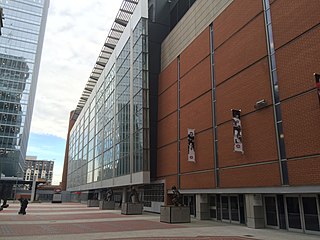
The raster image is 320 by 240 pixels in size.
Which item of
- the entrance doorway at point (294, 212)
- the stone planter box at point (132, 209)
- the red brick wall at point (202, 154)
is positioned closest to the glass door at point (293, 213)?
the entrance doorway at point (294, 212)

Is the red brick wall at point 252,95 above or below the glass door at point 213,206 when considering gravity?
above

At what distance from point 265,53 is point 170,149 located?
589 inches

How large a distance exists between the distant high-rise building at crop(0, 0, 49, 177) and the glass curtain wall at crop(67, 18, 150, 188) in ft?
107

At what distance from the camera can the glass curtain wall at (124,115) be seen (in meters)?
32.8

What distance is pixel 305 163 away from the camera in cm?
1398

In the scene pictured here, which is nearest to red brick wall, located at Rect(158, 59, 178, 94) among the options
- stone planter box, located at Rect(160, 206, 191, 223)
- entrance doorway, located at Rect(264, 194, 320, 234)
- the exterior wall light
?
the exterior wall light

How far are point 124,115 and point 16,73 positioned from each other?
197 feet

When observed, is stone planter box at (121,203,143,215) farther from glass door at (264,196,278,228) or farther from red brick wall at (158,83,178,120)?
glass door at (264,196,278,228)

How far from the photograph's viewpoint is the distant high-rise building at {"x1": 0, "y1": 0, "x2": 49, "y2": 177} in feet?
257

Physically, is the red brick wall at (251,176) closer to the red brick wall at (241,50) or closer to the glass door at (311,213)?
the glass door at (311,213)

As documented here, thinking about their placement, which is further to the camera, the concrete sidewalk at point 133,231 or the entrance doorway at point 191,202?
the entrance doorway at point 191,202

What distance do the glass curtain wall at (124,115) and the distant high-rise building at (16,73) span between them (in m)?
32.7

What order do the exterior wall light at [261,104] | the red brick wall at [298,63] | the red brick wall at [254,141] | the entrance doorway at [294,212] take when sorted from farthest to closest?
1. the exterior wall light at [261,104]
2. the red brick wall at [254,141]
3. the entrance doorway at [294,212]
4. the red brick wall at [298,63]

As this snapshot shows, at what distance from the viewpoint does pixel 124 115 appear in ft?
124
